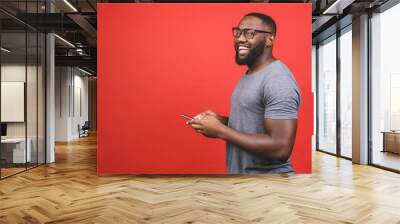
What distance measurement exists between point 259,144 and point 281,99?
2.67 ft

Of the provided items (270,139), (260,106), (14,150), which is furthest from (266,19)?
(14,150)

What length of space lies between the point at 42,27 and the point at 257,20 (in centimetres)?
456

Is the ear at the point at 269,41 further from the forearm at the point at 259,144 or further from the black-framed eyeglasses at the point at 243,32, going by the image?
the forearm at the point at 259,144

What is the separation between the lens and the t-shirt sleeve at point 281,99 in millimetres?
5844

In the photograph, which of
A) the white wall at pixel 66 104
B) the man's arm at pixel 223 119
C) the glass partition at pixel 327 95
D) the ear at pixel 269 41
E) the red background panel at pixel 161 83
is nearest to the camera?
the ear at pixel 269 41

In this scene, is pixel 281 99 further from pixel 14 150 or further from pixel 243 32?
pixel 14 150

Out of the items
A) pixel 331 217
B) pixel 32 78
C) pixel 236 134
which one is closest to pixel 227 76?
pixel 236 134

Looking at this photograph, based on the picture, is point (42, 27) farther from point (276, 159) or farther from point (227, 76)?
point (276, 159)

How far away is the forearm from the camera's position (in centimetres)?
617

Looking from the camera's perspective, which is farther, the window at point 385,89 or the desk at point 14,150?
the window at point 385,89

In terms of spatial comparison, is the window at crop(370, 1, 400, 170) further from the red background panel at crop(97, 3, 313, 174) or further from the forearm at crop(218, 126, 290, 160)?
the forearm at crop(218, 126, 290, 160)

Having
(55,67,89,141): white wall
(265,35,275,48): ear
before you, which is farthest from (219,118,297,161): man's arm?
(55,67,89,141): white wall

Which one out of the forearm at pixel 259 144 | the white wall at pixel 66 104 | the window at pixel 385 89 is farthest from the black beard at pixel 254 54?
the white wall at pixel 66 104

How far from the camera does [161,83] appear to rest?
6.74 metres
